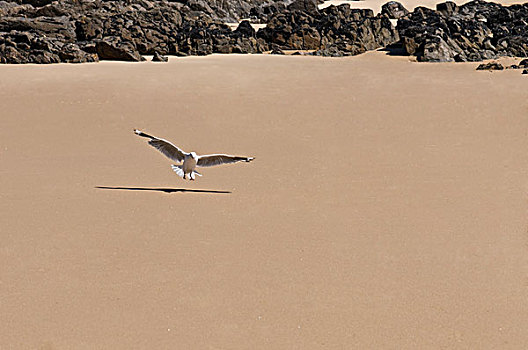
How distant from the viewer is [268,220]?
4.89m

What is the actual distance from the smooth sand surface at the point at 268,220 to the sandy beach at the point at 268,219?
0.02 metres

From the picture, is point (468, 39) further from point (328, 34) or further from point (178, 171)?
point (178, 171)

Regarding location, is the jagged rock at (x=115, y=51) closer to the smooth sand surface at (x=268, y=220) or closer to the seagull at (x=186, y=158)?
the smooth sand surface at (x=268, y=220)

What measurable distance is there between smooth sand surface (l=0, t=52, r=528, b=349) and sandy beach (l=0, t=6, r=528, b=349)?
2 cm

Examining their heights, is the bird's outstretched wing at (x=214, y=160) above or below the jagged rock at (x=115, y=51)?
above

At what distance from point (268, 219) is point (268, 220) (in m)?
0.02

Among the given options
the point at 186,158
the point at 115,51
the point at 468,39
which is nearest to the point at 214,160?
the point at 186,158

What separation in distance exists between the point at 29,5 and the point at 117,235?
20.5m

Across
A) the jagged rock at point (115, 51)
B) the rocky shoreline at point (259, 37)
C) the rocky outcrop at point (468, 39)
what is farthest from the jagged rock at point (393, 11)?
the jagged rock at point (115, 51)

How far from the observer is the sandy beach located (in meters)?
3.49

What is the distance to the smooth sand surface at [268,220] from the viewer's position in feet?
11.5

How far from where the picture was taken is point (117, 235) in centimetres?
458

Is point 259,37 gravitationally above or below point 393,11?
below

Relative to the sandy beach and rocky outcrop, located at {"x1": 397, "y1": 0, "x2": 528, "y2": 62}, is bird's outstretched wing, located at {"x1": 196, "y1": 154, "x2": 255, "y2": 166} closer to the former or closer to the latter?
the sandy beach
